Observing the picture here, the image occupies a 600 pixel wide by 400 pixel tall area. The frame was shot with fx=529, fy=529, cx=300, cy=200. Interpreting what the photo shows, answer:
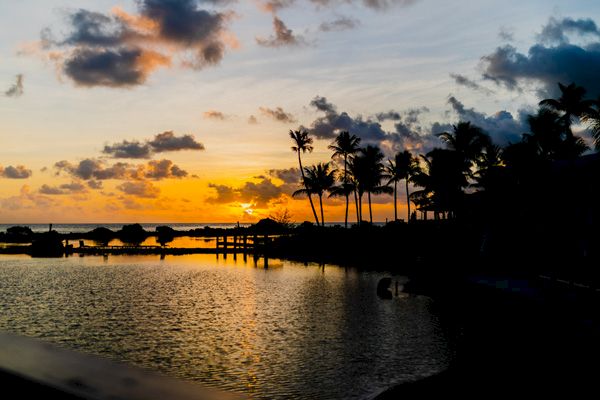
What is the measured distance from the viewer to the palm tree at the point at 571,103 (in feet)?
167

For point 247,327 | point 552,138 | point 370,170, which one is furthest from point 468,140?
point 247,327

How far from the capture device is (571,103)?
168 feet

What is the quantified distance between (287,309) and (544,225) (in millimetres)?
13164

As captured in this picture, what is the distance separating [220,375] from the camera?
15297mm

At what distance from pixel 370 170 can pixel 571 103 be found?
3152cm

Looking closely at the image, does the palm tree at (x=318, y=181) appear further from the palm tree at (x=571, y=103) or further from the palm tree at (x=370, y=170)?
the palm tree at (x=571, y=103)

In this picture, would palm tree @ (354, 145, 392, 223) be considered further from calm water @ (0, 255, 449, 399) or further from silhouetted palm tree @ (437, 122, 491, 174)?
calm water @ (0, 255, 449, 399)

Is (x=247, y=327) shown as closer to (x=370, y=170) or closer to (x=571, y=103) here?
(x=571, y=103)

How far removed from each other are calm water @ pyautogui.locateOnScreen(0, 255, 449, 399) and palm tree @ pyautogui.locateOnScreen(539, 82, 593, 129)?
2622 cm

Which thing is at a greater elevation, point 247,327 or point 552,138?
point 552,138

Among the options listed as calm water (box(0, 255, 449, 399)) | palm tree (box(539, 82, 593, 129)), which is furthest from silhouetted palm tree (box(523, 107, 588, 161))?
calm water (box(0, 255, 449, 399))

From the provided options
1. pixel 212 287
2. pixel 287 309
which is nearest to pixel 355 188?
pixel 212 287

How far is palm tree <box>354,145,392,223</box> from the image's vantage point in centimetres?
7775

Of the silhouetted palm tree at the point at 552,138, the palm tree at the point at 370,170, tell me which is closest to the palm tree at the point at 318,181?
the palm tree at the point at 370,170
